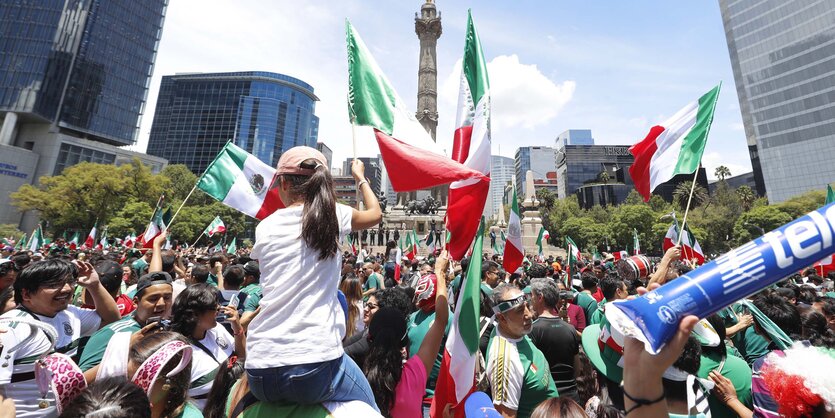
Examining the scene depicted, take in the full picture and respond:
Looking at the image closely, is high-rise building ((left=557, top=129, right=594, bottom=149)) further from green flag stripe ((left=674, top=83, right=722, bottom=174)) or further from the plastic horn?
the plastic horn

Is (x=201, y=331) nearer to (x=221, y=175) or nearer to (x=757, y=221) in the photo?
(x=221, y=175)

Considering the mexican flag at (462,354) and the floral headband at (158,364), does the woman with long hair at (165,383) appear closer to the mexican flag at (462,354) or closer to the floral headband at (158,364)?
the floral headband at (158,364)

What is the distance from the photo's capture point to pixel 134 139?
59531 millimetres

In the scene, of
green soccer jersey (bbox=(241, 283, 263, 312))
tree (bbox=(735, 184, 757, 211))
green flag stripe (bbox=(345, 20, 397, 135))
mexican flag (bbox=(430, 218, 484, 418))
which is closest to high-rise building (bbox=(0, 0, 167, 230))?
green soccer jersey (bbox=(241, 283, 263, 312))

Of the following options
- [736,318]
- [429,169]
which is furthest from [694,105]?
[429,169]

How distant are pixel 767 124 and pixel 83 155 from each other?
10250cm

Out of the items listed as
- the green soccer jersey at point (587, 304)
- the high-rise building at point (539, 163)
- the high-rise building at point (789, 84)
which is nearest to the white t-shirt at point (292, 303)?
the green soccer jersey at point (587, 304)

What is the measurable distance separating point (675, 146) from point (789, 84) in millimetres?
75626

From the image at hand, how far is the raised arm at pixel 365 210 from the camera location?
1.98m

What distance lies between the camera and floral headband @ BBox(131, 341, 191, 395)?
1880mm

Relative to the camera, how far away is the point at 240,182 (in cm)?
582

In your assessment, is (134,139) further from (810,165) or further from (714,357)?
(810,165)

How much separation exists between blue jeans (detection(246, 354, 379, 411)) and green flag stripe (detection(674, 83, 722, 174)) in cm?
565

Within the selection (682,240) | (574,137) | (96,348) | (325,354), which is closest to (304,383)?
(325,354)
